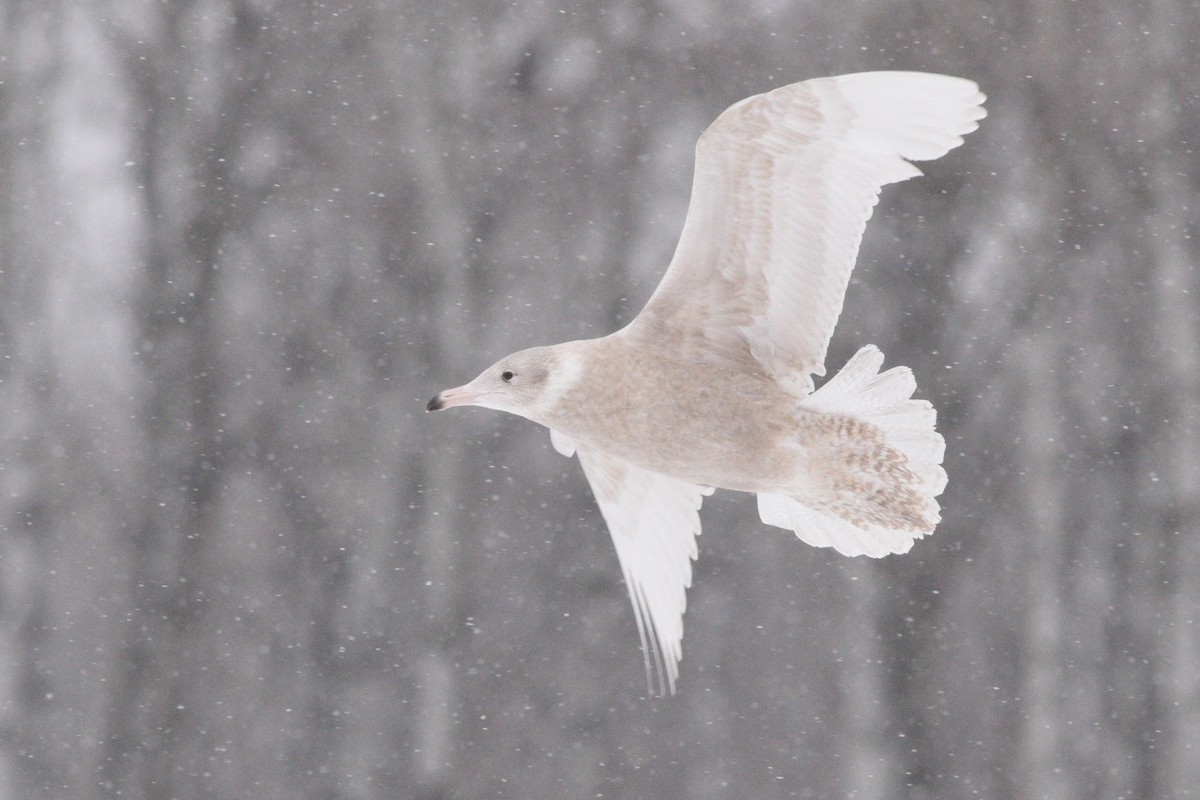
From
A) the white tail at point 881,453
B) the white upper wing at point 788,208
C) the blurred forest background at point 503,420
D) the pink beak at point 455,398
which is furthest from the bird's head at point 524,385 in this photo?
the blurred forest background at point 503,420

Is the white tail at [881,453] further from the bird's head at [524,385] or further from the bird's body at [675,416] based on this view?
the bird's head at [524,385]

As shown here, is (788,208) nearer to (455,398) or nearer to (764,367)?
(764,367)

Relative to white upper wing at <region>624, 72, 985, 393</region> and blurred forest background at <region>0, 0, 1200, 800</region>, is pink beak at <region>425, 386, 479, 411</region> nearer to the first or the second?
white upper wing at <region>624, 72, 985, 393</region>

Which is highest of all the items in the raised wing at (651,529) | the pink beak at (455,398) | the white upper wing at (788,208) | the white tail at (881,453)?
the white upper wing at (788,208)

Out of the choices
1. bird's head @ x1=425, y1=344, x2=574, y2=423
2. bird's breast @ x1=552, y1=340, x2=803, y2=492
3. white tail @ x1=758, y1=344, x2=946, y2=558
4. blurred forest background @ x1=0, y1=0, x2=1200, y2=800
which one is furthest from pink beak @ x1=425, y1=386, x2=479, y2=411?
blurred forest background @ x1=0, y1=0, x2=1200, y2=800

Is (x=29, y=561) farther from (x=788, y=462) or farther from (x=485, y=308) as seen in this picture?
(x=788, y=462)

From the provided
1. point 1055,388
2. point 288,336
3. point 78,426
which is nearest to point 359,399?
point 288,336
